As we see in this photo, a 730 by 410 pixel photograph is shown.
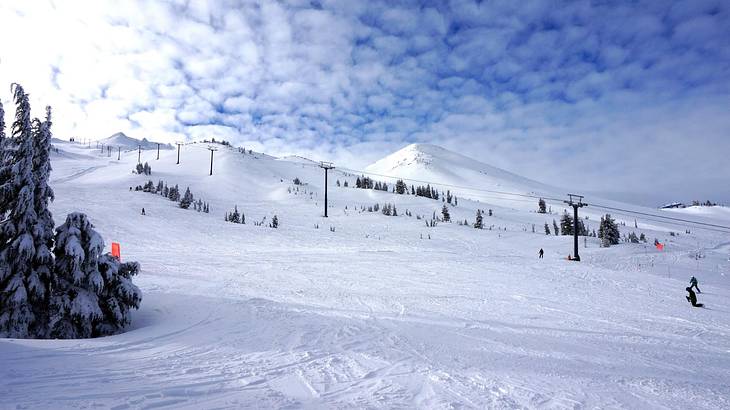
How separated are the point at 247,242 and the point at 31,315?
71.4 ft

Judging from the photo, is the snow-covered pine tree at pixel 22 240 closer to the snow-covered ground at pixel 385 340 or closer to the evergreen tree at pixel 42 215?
the evergreen tree at pixel 42 215

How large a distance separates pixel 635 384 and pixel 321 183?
87.6m

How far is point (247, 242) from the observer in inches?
1170

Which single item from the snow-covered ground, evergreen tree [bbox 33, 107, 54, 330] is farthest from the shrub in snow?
the snow-covered ground

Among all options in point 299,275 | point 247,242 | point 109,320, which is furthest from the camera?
point 247,242

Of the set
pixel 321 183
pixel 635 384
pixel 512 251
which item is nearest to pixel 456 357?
pixel 635 384

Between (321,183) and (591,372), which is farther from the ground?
(321,183)

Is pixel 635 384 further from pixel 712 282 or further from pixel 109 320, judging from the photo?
pixel 712 282

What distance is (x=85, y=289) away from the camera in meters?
8.63

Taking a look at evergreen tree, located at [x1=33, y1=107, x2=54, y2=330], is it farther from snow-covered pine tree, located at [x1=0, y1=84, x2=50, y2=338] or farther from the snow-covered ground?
the snow-covered ground

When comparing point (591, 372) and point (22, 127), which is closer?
point (591, 372)

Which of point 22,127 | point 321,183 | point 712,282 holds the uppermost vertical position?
point 321,183

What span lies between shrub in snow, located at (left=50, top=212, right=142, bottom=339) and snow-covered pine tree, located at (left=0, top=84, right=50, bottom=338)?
0.40m

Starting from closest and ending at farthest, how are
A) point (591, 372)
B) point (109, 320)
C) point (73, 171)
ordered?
point (591, 372) → point (109, 320) → point (73, 171)
